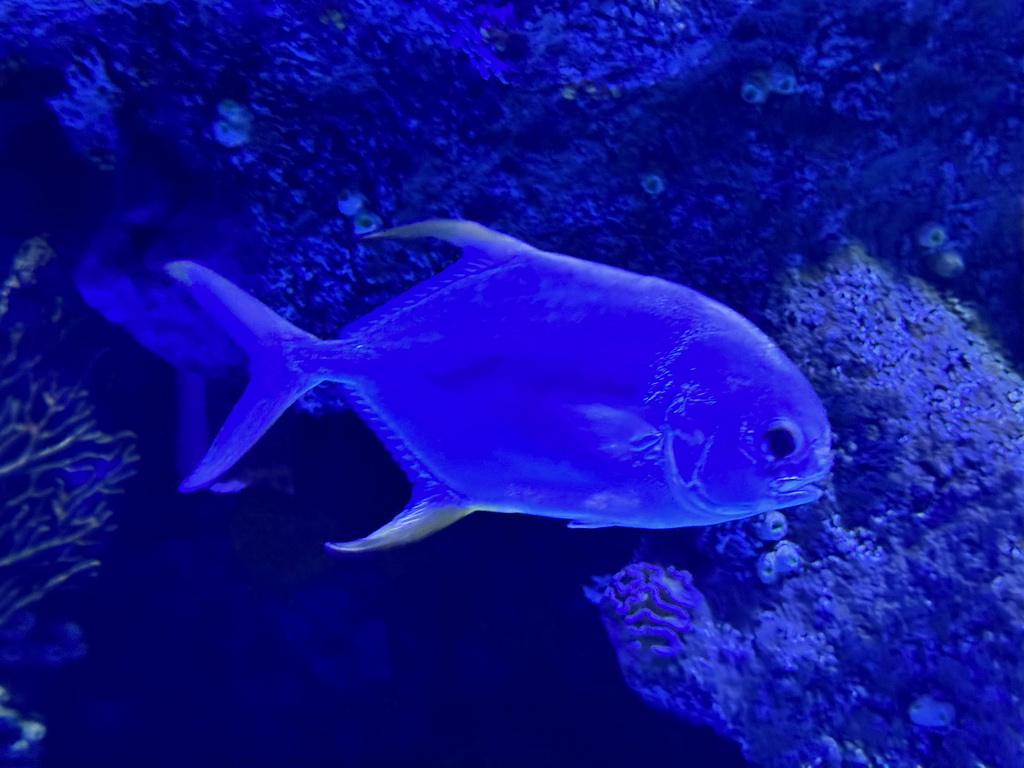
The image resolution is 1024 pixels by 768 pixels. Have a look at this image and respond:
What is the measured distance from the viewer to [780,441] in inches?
41.3

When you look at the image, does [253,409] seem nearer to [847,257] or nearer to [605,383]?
[605,383]

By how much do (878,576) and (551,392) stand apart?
1743 millimetres

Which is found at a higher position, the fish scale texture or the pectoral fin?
the pectoral fin

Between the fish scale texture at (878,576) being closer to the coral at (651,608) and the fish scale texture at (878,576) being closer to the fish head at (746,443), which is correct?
the coral at (651,608)

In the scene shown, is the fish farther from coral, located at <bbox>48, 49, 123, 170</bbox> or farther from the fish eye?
coral, located at <bbox>48, 49, 123, 170</bbox>

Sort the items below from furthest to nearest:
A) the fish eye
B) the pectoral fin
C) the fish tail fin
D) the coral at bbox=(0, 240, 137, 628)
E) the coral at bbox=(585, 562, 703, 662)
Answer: the coral at bbox=(0, 240, 137, 628)
the coral at bbox=(585, 562, 703, 662)
the fish tail fin
the pectoral fin
the fish eye

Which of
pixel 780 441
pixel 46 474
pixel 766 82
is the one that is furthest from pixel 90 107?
pixel 780 441

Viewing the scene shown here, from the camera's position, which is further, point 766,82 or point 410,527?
point 766,82

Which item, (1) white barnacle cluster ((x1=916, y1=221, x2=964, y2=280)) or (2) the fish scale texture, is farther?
(1) white barnacle cluster ((x1=916, y1=221, x2=964, y2=280))

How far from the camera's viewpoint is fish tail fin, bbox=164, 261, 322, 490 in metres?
1.31

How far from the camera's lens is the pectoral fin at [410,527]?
3.92 ft

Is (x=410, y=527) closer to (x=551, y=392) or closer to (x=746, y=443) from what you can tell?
(x=551, y=392)

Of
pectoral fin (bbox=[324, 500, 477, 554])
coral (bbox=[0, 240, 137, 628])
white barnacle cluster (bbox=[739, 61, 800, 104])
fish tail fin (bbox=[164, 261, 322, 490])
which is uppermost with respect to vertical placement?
white barnacle cluster (bbox=[739, 61, 800, 104])

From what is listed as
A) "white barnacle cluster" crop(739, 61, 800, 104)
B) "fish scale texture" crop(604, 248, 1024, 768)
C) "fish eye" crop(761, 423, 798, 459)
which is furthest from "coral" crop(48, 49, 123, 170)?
"fish scale texture" crop(604, 248, 1024, 768)
